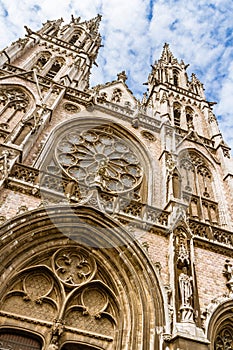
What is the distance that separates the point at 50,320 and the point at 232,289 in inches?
177

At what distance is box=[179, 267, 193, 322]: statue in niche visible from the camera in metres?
6.61

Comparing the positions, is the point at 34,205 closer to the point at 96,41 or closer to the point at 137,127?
the point at 137,127

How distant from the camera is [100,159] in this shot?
39.8 feet

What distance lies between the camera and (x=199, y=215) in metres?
11.6

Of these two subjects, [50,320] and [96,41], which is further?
[96,41]

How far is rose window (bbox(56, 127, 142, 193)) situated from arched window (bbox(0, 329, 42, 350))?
16.6 feet

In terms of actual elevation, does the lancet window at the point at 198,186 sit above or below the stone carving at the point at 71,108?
below

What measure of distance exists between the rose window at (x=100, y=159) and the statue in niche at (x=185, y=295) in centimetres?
416

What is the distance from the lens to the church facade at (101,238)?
6.63 m

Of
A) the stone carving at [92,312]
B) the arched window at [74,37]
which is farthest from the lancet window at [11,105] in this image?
the arched window at [74,37]

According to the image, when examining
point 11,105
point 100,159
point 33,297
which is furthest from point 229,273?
point 11,105

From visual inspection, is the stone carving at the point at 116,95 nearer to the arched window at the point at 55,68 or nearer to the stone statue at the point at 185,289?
the arched window at the point at 55,68

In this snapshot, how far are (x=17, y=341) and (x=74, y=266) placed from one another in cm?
198

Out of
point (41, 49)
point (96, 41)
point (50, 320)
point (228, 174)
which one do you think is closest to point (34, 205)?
point (50, 320)
